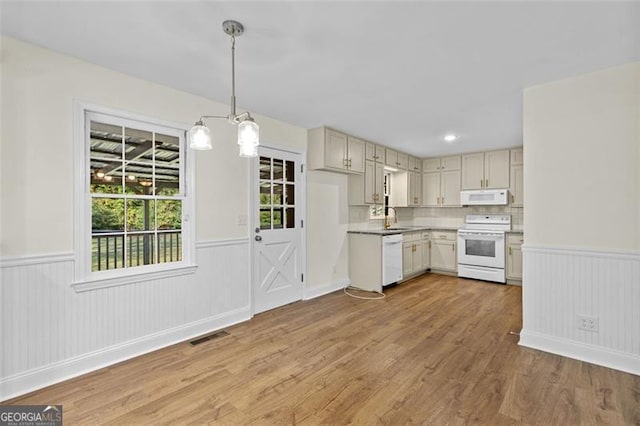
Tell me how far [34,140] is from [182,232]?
134 centimetres

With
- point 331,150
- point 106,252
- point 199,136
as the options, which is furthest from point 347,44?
point 106,252

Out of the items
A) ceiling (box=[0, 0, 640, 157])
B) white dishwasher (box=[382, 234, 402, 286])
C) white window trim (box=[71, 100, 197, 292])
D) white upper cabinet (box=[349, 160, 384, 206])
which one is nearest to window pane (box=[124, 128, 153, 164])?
white window trim (box=[71, 100, 197, 292])

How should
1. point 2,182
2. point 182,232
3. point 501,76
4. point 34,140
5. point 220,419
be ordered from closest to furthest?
point 220,419
point 2,182
point 34,140
point 501,76
point 182,232

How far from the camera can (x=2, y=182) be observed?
2055mm

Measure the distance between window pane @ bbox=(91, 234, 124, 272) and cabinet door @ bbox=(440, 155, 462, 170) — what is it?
5.76m

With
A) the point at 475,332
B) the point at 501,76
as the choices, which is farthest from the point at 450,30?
the point at 475,332

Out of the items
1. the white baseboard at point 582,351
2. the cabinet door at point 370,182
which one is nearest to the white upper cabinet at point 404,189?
the cabinet door at point 370,182

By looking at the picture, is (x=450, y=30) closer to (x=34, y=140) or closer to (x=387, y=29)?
(x=387, y=29)

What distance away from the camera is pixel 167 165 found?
2982 mm

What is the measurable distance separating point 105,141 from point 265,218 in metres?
1.86

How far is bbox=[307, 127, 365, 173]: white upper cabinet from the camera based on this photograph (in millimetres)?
4191

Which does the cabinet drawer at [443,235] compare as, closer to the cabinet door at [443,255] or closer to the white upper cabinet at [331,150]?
the cabinet door at [443,255]

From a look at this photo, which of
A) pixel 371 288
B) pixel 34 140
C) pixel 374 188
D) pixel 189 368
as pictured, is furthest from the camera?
pixel 374 188

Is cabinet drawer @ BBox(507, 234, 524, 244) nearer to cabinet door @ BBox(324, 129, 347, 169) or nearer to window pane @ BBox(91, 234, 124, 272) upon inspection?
cabinet door @ BBox(324, 129, 347, 169)
